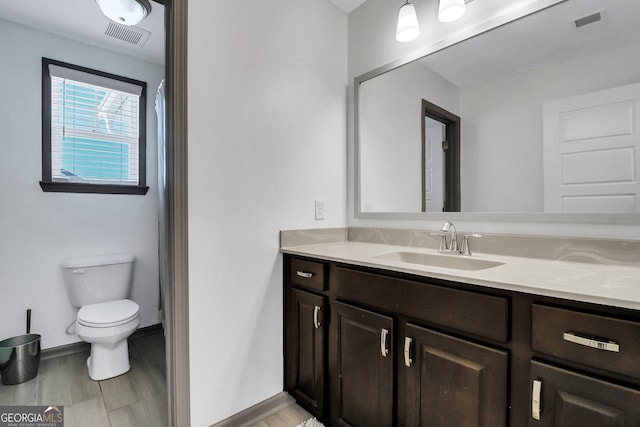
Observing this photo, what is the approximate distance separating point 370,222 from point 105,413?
1.82 metres

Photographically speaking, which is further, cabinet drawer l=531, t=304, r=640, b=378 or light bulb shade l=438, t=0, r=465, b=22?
light bulb shade l=438, t=0, r=465, b=22

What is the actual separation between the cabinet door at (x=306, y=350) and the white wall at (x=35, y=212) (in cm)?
175

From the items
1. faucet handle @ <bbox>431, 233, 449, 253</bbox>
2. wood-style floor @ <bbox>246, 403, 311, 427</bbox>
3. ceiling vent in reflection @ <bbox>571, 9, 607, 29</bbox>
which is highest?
ceiling vent in reflection @ <bbox>571, 9, 607, 29</bbox>

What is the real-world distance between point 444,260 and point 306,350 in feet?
2.73

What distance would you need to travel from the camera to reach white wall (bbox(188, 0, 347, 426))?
1.38 m

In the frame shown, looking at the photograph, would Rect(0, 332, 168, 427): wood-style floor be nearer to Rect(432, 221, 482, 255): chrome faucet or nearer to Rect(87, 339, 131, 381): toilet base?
Rect(87, 339, 131, 381): toilet base

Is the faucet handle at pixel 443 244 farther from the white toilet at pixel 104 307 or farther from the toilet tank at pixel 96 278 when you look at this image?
the toilet tank at pixel 96 278

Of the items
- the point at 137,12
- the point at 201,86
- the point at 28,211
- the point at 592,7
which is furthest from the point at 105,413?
the point at 592,7

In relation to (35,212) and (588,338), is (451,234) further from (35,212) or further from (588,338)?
(35,212)

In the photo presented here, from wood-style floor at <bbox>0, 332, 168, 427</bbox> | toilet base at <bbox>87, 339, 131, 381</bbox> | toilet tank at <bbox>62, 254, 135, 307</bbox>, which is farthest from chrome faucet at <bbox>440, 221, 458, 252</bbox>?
toilet tank at <bbox>62, 254, 135, 307</bbox>

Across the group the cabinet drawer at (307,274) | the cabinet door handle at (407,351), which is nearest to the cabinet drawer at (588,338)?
the cabinet door handle at (407,351)

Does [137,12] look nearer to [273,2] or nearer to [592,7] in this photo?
[273,2]

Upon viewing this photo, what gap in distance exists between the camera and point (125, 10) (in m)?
1.83

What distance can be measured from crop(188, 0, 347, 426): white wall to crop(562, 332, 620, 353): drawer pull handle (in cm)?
126
